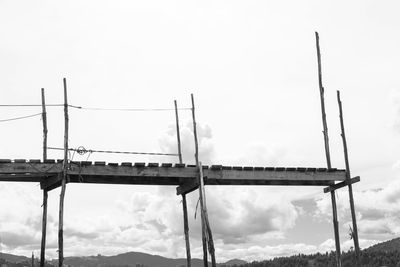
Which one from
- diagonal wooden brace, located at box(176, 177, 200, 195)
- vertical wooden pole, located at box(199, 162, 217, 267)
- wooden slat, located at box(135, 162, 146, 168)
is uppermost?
wooden slat, located at box(135, 162, 146, 168)

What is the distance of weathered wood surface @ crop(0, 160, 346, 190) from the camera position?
1970 cm

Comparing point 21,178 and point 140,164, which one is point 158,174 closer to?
point 140,164

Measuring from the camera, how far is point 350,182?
23406 millimetres

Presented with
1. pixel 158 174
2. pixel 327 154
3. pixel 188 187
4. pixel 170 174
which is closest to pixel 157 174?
pixel 158 174

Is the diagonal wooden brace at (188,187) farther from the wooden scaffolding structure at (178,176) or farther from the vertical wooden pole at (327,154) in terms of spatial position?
the vertical wooden pole at (327,154)

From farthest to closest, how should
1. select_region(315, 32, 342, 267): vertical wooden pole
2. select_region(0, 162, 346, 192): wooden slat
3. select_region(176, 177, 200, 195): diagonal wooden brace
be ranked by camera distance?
select_region(315, 32, 342, 267): vertical wooden pole → select_region(176, 177, 200, 195): diagonal wooden brace → select_region(0, 162, 346, 192): wooden slat

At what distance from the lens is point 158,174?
21000 millimetres

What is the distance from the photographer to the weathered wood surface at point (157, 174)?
19.7 metres

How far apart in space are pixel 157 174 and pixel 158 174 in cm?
5

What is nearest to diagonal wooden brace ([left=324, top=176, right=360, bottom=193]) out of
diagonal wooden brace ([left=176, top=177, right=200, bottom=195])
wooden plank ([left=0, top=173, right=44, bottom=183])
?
diagonal wooden brace ([left=176, top=177, right=200, bottom=195])

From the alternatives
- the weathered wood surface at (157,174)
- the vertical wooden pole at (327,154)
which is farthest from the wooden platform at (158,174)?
the vertical wooden pole at (327,154)

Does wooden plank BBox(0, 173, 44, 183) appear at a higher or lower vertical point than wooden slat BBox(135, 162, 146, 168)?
lower

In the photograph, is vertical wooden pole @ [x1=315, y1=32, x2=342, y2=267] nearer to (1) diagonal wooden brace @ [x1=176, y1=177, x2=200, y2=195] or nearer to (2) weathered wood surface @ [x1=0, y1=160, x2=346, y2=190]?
(2) weathered wood surface @ [x1=0, y1=160, x2=346, y2=190]

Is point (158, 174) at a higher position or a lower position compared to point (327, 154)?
lower
